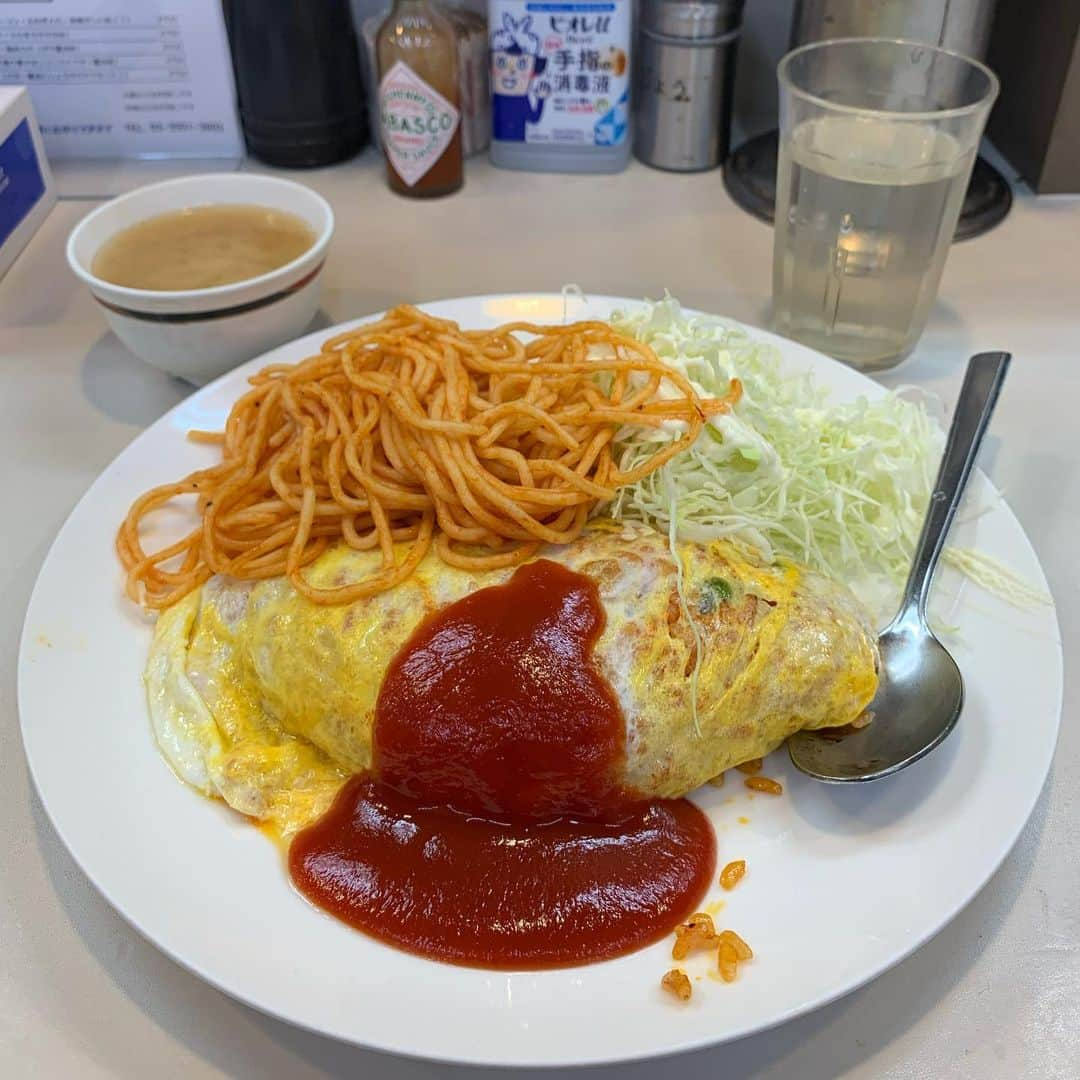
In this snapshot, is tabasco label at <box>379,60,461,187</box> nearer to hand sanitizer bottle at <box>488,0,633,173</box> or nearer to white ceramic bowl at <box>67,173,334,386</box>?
hand sanitizer bottle at <box>488,0,633,173</box>

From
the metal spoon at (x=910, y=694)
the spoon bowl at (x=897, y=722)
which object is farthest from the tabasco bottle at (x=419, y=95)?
the spoon bowl at (x=897, y=722)

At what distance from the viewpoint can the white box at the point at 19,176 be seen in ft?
8.08

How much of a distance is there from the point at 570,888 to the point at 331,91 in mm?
2394

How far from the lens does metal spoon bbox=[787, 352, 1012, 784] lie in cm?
130

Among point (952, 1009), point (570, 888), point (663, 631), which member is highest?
point (663, 631)

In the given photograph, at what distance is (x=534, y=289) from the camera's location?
248 cm

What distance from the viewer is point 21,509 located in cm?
191

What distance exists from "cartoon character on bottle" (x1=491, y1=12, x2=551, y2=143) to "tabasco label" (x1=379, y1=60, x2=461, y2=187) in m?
0.23

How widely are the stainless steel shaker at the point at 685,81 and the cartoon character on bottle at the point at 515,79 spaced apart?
31 centimetres

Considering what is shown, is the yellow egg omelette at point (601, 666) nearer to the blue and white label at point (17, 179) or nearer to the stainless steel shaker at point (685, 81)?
the blue and white label at point (17, 179)

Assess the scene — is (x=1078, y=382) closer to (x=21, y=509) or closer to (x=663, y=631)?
(x=663, y=631)

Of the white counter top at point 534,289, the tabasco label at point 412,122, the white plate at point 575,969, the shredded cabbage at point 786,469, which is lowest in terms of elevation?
the white counter top at point 534,289

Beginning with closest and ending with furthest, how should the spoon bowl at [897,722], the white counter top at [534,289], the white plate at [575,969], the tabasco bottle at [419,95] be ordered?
1. the white plate at [575,969]
2. the white counter top at [534,289]
3. the spoon bowl at [897,722]
4. the tabasco bottle at [419,95]

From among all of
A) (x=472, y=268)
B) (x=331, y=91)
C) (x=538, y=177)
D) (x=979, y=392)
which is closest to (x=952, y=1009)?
(x=979, y=392)
